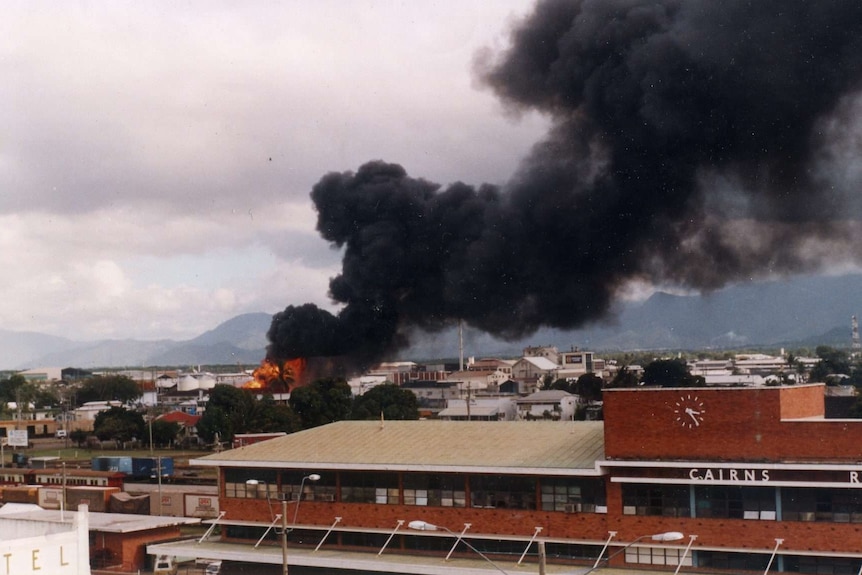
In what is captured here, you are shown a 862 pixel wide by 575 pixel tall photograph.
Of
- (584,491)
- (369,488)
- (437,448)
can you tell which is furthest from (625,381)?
(584,491)

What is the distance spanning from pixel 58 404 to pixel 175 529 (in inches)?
5107

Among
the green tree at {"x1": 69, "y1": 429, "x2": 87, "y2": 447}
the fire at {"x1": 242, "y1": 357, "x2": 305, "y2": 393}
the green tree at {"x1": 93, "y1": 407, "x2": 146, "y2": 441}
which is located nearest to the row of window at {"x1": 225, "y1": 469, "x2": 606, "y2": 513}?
the green tree at {"x1": 93, "y1": 407, "x2": 146, "y2": 441}

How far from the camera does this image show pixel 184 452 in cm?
10006

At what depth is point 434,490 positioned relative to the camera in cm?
3619

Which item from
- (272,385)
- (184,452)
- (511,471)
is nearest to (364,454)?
(511,471)

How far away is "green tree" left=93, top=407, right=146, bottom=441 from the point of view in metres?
106

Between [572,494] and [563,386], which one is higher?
[572,494]

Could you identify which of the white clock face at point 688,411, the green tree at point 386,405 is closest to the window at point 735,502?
the white clock face at point 688,411

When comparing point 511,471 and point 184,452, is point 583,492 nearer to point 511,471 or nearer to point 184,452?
point 511,471

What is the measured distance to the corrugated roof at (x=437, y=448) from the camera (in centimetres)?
3484

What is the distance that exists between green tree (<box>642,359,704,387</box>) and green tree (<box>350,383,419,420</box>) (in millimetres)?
22242

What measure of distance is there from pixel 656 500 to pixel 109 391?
145 m

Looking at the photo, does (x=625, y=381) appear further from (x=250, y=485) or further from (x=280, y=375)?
(x=250, y=485)

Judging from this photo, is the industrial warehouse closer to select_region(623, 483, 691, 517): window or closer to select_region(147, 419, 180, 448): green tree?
select_region(623, 483, 691, 517): window
